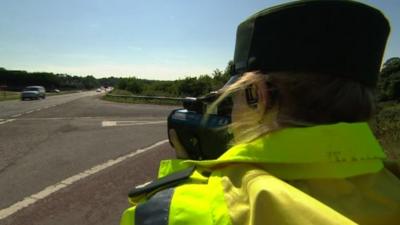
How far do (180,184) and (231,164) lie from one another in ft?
0.52

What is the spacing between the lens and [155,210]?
113 centimetres

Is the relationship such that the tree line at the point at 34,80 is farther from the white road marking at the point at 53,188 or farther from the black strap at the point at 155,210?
the black strap at the point at 155,210

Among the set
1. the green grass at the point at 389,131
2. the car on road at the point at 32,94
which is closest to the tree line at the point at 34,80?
the car on road at the point at 32,94

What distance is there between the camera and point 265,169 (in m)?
1.18

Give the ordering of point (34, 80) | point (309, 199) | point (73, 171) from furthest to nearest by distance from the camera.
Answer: point (34, 80) < point (73, 171) < point (309, 199)

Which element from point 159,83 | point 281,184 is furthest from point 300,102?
point 159,83

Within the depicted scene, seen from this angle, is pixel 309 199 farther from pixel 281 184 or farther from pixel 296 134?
pixel 296 134

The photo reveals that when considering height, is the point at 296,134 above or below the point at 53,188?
above

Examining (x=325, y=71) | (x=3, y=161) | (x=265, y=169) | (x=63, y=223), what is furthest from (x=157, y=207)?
(x=3, y=161)

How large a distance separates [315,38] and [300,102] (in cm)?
19

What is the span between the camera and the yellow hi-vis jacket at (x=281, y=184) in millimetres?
1036

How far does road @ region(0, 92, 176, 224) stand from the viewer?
234 inches

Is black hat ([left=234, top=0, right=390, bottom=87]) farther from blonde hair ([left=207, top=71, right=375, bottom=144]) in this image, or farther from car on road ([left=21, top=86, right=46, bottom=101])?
car on road ([left=21, top=86, right=46, bottom=101])

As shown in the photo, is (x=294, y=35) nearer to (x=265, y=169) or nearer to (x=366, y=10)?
(x=366, y=10)
